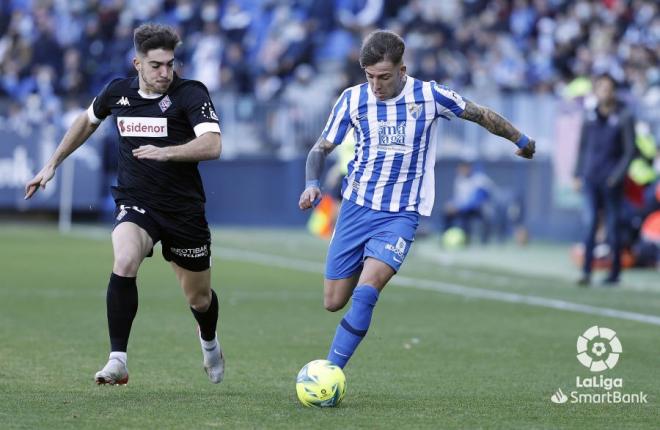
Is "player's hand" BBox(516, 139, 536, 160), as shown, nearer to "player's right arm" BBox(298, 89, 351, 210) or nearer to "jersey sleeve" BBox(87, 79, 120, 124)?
"player's right arm" BBox(298, 89, 351, 210)

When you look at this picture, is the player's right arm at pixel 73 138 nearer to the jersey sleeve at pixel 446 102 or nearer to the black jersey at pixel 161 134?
the black jersey at pixel 161 134

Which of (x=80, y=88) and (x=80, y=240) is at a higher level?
(x=80, y=88)

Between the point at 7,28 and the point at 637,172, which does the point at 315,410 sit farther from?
the point at 7,28

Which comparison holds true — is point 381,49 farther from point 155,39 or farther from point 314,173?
point 155,39

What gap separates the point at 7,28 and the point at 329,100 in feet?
20.8

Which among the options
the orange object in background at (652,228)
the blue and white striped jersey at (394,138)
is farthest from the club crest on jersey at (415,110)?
the orange object in background at (652,228)

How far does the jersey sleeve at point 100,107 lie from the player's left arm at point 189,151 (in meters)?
0.46

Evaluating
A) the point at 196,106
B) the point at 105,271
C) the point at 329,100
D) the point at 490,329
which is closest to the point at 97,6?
the point at 329,100

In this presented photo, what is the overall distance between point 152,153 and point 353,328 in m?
1.38

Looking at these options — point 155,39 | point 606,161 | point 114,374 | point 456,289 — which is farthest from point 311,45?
point 114,374

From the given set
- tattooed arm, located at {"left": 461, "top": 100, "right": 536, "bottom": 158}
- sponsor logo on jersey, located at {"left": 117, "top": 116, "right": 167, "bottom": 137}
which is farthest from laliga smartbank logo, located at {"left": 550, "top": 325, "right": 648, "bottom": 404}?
sponsor logo on jersey, located at {"left": 117, "top": 116, "right": 167, "bottom": 137}

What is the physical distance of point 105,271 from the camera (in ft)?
52.7

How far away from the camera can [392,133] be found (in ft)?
25.3

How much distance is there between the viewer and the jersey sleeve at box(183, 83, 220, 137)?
749cm
